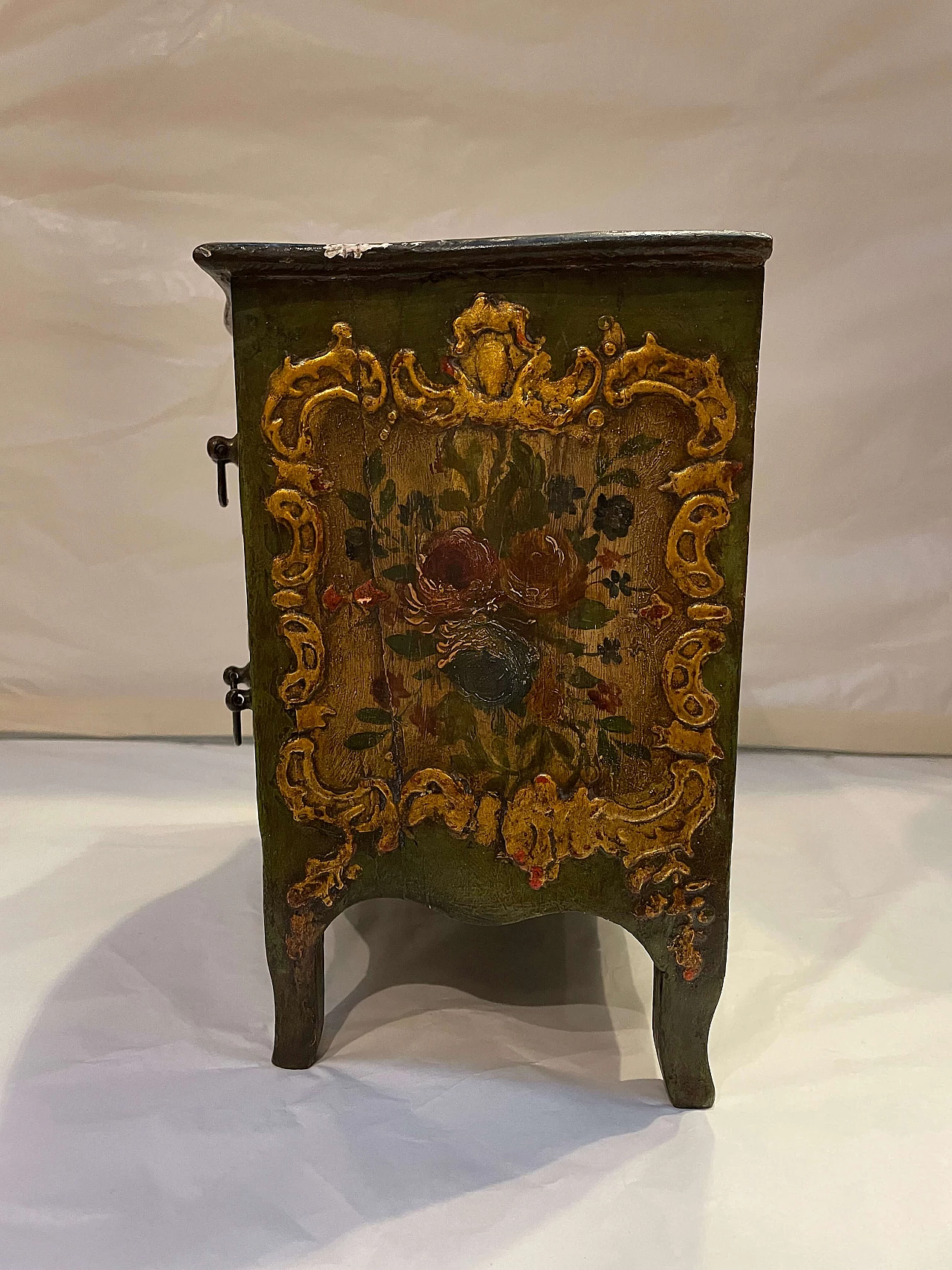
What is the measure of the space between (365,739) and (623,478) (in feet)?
1.30

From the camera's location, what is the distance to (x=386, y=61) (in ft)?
6.25

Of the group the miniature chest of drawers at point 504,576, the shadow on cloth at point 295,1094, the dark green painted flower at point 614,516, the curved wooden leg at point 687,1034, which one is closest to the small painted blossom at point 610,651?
the miniature chest of drawers at point 504,576

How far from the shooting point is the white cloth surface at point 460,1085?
103 centimetres

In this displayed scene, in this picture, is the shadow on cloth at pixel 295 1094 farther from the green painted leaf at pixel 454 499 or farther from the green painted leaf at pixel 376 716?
the green painted leaf at pixel 454 499

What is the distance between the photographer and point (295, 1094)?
1215mm

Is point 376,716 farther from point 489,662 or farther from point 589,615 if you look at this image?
point 589,615

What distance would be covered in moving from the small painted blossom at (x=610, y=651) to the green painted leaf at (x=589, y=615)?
19mm

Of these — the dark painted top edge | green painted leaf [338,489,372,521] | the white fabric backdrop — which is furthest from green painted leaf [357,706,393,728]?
the white fabric backdrop

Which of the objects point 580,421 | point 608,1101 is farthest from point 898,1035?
point 580,421

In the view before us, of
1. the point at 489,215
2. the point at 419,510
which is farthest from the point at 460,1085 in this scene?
the point at 489,215

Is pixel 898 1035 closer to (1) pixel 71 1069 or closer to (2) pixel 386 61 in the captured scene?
(1) pixel 71 1069

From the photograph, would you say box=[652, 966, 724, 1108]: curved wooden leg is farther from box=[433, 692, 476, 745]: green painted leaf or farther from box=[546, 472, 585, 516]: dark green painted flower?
box=[546, 472, 585, 516]: dark green painted flower

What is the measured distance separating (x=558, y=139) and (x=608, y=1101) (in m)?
1.65

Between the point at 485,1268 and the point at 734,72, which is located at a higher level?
the point at 734,72
